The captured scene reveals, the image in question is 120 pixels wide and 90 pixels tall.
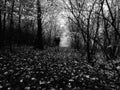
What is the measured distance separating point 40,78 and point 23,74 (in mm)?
772

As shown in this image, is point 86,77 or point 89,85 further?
point 86,77

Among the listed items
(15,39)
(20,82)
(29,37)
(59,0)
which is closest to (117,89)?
(20,82)

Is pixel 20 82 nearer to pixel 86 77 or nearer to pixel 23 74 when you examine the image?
pixel 23 74

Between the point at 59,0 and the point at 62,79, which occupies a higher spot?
the point at 59,0

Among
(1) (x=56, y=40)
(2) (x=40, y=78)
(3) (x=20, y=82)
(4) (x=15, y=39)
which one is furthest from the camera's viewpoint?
(1) (x=56, y=40)

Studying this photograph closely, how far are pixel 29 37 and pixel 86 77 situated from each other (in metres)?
15.1

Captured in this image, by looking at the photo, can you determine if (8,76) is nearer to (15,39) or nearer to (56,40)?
(15,39)

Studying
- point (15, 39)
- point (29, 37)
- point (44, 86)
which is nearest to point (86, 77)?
point (44, 86)

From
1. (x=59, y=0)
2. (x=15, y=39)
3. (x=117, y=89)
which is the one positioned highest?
(x=59, y=0)

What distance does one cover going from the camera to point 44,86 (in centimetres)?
342

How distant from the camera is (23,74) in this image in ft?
13.9

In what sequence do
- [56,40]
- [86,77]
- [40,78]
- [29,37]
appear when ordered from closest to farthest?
[40,78], [86,77], [29,37], [56,40]

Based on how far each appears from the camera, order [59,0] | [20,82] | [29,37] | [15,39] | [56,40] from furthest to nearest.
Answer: [56,40]
[29,37]
[15,39]
[59,0]
[20,82]

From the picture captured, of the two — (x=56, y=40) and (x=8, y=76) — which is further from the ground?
(x=56, y=40)
